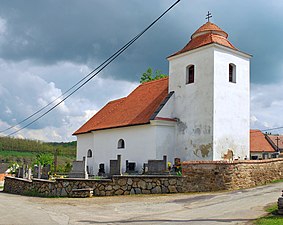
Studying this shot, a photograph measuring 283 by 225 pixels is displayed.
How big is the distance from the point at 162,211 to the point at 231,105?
39.9 ft

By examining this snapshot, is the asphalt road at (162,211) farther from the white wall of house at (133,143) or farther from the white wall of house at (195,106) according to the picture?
the white wall of house at (133,143)

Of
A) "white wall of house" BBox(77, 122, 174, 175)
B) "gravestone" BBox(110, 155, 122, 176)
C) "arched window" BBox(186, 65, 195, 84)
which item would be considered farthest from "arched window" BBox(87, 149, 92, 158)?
"gravestone" BBox(110, 155, 122, 176)

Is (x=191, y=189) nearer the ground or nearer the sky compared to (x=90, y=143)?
nearer the ground

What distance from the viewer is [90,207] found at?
14836mm

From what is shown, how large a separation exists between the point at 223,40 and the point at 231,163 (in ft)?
33.4

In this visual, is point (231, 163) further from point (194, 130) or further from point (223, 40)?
point (223, 40)

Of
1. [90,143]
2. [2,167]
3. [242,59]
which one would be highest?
[242,59]

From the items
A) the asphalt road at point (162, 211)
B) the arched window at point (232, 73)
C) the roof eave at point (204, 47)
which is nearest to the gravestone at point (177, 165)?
the asphalt road at point (162, 211)

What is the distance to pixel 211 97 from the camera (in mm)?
22375

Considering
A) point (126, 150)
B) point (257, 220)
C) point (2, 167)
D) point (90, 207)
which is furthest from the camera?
point (2, 167)

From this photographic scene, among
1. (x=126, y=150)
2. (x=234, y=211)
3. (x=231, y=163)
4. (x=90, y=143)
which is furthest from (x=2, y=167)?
(x=234, y=211)

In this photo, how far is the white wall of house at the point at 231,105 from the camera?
22347mm

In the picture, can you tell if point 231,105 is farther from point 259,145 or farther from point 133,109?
point 259,145

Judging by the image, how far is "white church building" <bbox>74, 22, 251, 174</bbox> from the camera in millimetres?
22547
